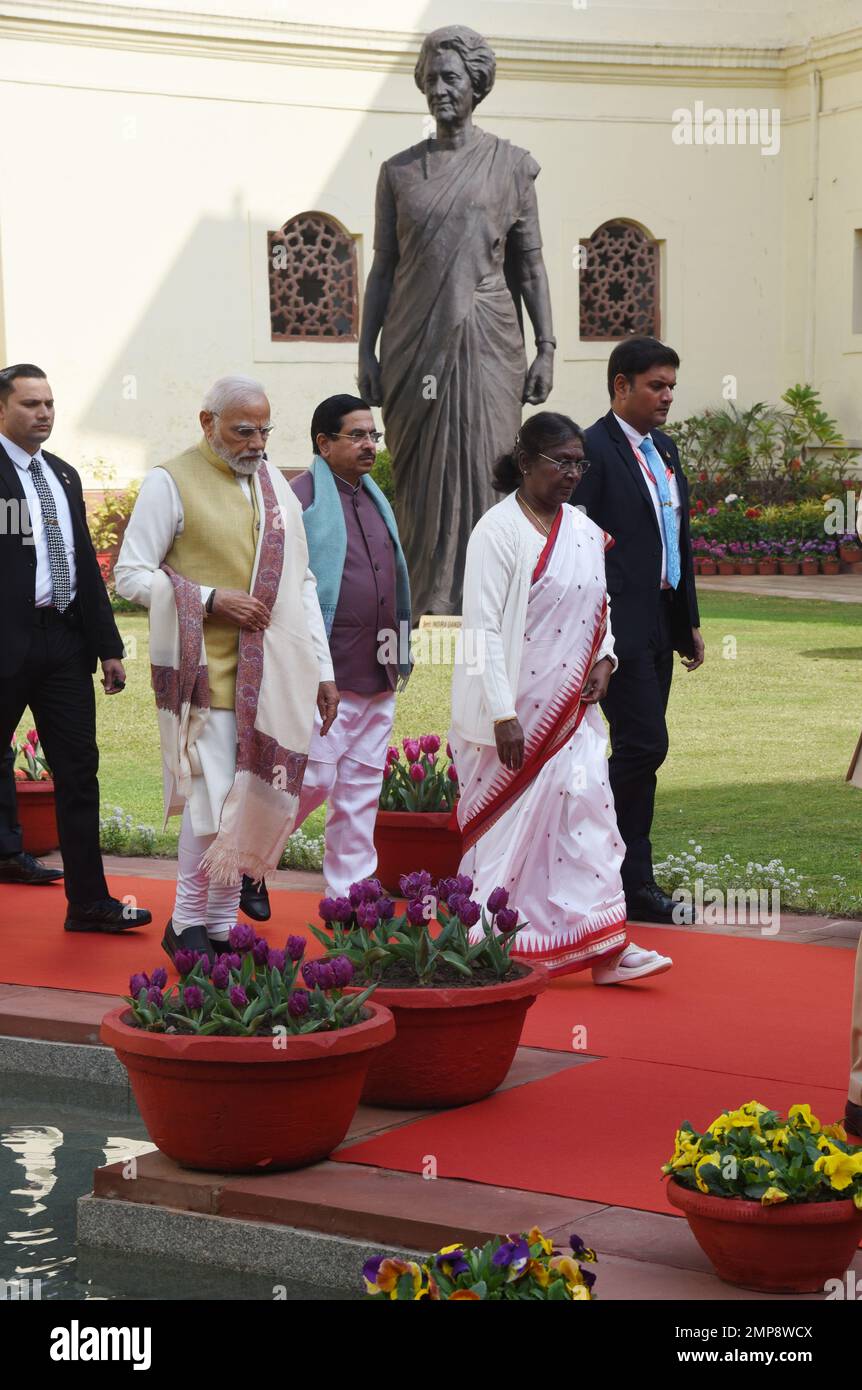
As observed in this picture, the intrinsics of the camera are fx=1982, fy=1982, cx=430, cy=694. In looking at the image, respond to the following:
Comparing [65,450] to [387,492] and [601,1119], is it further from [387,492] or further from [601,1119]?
[601,1119]

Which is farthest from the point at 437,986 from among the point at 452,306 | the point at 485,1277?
the point at 452,306

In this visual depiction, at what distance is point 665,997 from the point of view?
247 inches

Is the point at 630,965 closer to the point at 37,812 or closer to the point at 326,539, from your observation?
the point at 326,539

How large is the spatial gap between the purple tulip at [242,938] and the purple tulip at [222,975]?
53 mm

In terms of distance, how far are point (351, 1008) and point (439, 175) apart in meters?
6.43

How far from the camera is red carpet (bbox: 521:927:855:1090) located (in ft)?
18.0

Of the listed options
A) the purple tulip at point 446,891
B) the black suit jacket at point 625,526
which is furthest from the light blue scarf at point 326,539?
the purple tulip at point 446,891

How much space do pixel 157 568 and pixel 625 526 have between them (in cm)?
196

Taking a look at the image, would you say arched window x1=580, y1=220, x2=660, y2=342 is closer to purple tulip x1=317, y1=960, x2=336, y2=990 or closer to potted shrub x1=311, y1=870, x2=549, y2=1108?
potted shrub x1=311, y1=870, x2=549, y2=1108

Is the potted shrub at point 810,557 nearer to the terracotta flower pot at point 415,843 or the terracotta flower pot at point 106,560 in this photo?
the terracotta flower pot at point 106,560

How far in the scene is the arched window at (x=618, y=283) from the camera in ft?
78.6

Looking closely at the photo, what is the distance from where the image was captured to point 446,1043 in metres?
5.00

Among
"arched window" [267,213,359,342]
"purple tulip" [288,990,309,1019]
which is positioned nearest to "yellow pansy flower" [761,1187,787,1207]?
"purple tulip" [288,990,309,1019]
